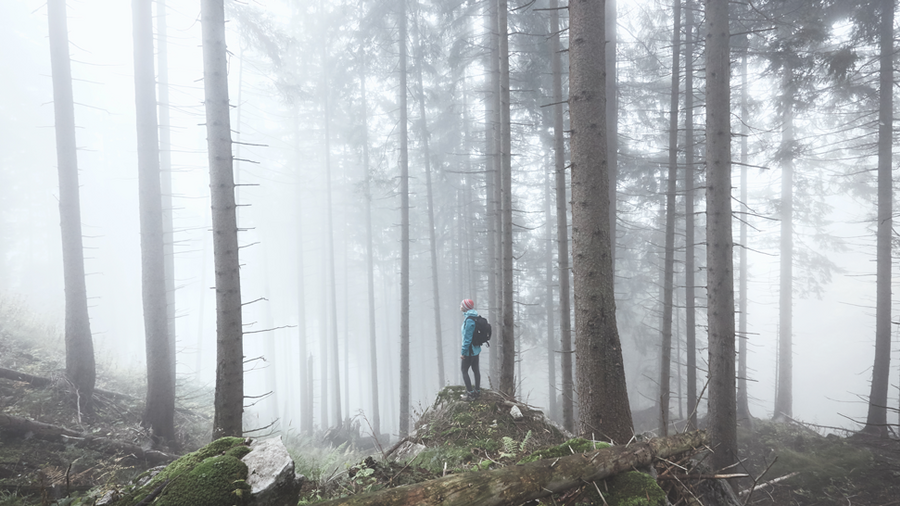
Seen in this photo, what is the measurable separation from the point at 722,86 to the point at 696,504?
717cm

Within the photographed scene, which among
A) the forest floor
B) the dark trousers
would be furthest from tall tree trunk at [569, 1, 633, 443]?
the dark trousers

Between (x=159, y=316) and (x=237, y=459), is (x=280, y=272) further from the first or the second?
(x=237, y=459)

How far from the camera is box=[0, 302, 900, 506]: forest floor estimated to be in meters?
3.72

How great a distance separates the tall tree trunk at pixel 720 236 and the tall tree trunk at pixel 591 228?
11.4 ft

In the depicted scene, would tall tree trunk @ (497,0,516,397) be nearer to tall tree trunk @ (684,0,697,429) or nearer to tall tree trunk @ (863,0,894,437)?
tall tree trunk @ (684,0,697,429)

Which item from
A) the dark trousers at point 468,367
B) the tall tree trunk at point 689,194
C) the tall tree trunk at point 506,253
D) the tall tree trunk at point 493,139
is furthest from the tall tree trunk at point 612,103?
the dark trousers at point 468,367

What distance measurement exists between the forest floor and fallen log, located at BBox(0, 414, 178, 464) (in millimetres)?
45

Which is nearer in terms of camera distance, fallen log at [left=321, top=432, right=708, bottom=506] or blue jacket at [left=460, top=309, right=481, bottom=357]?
fallen log at [left=321, top=432, right=708, bottom=506]

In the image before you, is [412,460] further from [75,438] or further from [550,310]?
[550,310]

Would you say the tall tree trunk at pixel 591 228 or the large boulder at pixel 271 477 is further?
the tall tree trunk at pixel 591 228

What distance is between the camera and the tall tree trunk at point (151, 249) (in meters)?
7.33

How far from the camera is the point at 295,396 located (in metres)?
45.5

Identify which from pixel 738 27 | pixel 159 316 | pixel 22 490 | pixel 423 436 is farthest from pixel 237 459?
pixel 738 27

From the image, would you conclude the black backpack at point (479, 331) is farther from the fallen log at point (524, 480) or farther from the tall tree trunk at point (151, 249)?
the tall tree trunk at point (151, 249)
